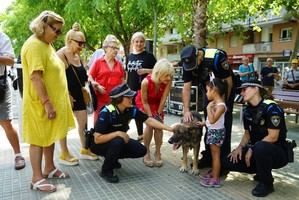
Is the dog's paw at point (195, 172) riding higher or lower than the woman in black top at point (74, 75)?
lower

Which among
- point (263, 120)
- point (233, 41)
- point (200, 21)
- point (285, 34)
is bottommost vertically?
point (263, 120)

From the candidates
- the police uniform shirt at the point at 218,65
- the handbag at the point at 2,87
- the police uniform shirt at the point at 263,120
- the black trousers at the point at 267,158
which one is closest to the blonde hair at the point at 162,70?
the police uniform shirt at the point at 218,65

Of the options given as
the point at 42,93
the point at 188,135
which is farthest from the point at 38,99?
the point at 188,135

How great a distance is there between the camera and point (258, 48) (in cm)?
3500

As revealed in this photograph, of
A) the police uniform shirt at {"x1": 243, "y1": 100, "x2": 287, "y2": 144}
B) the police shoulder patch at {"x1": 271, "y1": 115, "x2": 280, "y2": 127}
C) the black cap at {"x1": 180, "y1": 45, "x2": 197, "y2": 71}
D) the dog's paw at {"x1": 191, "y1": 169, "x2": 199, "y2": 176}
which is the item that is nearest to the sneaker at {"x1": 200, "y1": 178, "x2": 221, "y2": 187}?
the dog's paw at {"x1": 191, "y1": 169, "x2": 199, "y2": 176}

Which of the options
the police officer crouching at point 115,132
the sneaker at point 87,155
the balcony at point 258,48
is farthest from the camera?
the balcony at point 258,48

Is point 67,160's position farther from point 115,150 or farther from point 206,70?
point 206,70

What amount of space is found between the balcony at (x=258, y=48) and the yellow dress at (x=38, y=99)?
1286 inches

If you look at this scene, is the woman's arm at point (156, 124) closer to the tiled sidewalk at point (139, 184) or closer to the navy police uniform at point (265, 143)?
the tiled sidewalk at point (139, 184)

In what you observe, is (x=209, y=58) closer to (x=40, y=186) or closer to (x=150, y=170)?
(x=150, y=170)

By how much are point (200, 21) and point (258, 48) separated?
27.4 m

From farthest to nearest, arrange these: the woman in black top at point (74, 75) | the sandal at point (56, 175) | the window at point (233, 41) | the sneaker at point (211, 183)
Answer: the window at point (233, 41)
the woman in black top at point (74, 75)
the sandal at point (56, 175)
the sneaker at point (211, 183)

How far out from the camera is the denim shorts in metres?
4.20

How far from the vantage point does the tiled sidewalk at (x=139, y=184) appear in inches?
153
